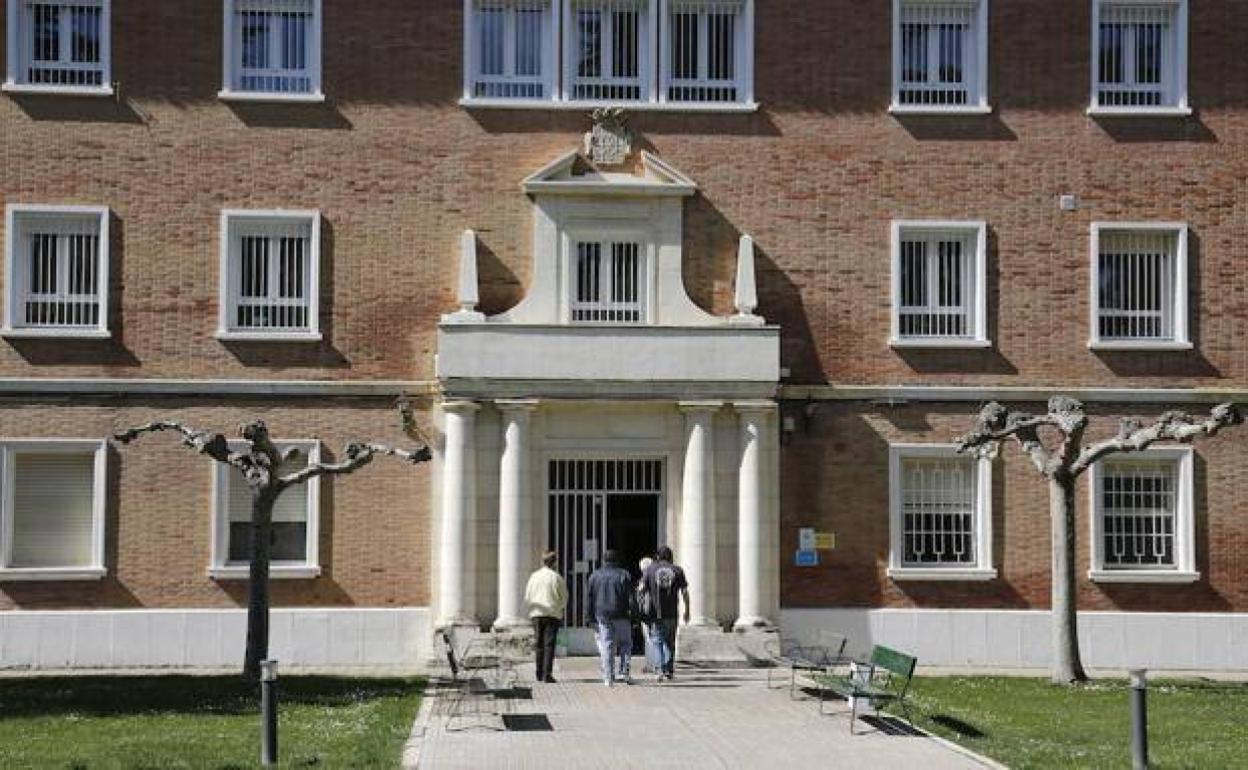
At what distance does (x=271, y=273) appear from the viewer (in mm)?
26500

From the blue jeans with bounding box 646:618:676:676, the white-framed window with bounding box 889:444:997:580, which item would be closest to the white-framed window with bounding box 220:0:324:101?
the blue jeans with bounding box 646:618:676:676

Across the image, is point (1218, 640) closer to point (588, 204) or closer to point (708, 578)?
point (708, 578)

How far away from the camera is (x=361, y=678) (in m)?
23.9

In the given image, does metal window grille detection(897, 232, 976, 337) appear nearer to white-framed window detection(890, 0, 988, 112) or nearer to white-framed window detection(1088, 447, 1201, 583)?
white-framed window detection(890, 0, 988, 112)

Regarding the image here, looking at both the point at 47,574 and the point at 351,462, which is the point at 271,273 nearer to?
the point at 351,462

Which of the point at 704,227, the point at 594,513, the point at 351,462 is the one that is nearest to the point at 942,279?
the point at 704,227

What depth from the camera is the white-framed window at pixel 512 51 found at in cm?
2681

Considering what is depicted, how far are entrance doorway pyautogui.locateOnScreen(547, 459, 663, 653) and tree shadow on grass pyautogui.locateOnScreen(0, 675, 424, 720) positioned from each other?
11.3ft

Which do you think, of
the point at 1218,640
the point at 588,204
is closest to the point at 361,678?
the point at 588,204

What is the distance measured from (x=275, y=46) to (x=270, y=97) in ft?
2.76

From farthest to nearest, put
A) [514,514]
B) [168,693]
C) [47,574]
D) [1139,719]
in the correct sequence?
[47,574]
[514,514]
[168,693]
[1139,719]

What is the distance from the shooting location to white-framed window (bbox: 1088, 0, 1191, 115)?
2739 centimetres

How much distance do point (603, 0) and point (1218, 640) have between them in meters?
12.5

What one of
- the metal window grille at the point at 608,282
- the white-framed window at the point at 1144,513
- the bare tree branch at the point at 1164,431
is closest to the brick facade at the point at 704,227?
the white-framed window at the point at 1144,513
